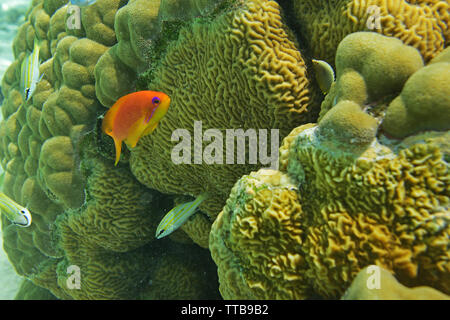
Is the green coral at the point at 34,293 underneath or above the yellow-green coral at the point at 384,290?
underneath

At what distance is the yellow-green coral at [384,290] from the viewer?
44.6 inches

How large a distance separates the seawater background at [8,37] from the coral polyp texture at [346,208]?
6298mm

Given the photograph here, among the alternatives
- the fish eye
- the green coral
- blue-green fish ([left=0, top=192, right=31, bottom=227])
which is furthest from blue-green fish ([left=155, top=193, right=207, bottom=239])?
the green coral

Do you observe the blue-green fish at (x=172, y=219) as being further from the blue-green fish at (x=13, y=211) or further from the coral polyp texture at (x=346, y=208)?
the blue-green fish at (x=13, y=211)

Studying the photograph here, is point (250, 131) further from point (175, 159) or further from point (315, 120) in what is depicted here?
point (175, 159)

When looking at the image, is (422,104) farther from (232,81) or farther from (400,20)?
(232,81)

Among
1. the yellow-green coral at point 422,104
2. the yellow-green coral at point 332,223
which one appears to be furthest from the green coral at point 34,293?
the yellow-green coral at point 422,104

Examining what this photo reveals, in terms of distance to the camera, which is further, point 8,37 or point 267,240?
point 8,37

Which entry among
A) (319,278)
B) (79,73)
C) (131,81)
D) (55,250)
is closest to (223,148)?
(131,81)

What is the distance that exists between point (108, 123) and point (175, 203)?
139cm

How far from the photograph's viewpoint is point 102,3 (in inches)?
117

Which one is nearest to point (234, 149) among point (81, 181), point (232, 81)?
point (232, 81)

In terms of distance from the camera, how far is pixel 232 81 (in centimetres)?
223

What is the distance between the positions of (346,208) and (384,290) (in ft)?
1.35
